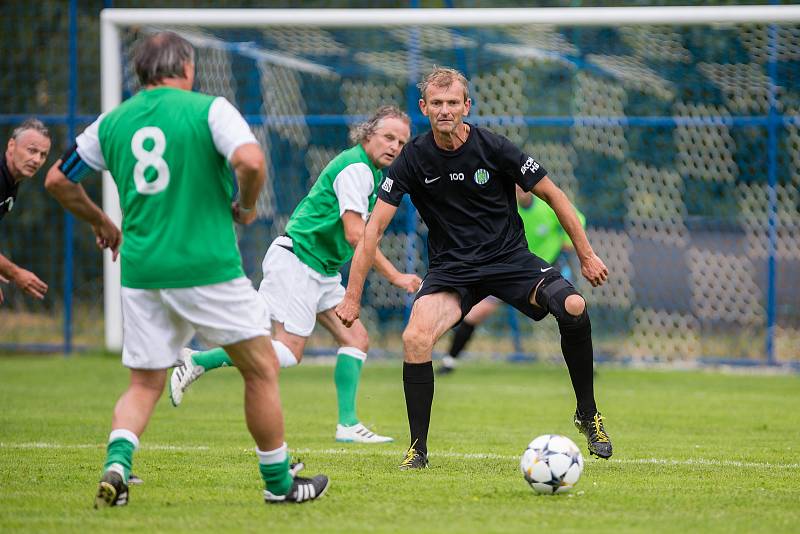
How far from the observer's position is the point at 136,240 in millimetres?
4996

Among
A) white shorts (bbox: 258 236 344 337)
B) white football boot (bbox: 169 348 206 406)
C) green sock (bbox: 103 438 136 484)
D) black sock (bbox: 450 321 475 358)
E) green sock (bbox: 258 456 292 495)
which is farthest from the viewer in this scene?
black sock (bbox: 450 321 475 358)

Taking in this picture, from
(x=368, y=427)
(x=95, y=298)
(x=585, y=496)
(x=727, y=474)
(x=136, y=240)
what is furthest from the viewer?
(x=95, y=298)

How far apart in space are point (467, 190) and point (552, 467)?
186cm

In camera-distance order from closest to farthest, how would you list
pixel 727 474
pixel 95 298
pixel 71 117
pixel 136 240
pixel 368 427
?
1. pixel 136 240
2. pixel 727 474
3. pixel 368 427
4. pixel 71 117
5. pixel 95 298

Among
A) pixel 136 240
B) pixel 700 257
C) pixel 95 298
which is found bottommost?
pixel 95 298

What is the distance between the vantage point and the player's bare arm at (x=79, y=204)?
5.22m

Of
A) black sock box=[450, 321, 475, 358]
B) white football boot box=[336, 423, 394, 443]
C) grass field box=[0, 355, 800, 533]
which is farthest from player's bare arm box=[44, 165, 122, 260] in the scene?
black sock box=[450, 321, 475, 358]

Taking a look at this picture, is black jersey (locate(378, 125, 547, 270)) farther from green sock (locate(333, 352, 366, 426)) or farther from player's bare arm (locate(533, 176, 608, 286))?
green sock (locate(333, 352, 366, 426))

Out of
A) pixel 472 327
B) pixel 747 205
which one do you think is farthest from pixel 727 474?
pixel 747 205

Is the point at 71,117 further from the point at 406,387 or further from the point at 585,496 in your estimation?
the point at 585,496

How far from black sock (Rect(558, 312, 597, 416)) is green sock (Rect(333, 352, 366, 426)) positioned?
1.87 metres

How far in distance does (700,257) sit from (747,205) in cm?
88

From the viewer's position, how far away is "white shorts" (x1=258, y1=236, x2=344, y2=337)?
7855mm

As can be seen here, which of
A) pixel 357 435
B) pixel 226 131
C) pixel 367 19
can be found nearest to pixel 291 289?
pixel 357 435
